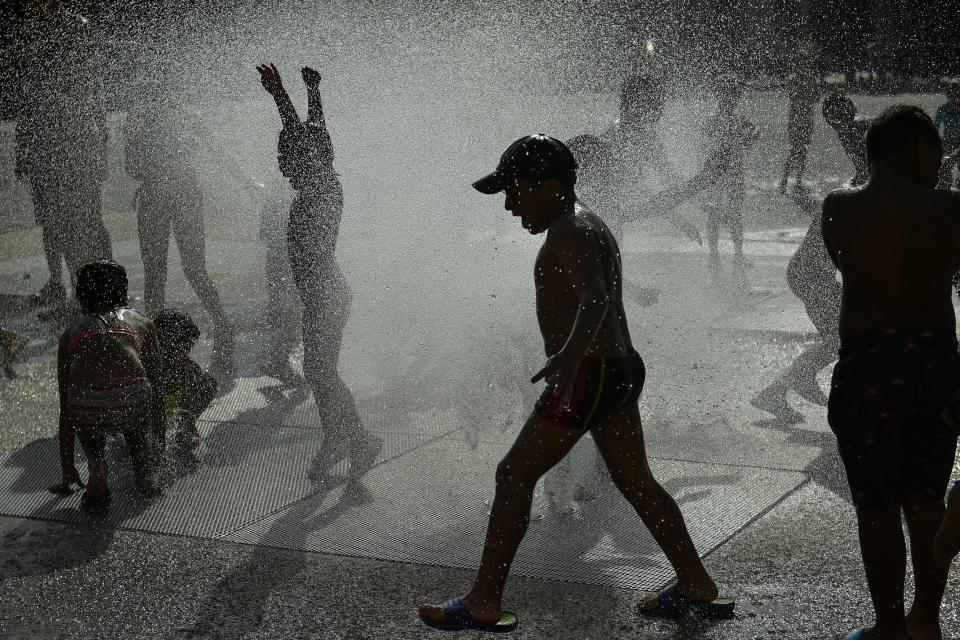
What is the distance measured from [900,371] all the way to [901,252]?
307 mm

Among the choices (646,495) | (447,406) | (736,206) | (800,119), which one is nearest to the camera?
(646,495)

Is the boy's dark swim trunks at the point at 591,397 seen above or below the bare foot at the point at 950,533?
above

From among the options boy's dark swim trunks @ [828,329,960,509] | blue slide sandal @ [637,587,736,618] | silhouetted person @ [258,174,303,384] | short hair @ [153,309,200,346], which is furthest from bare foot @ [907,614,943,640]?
silhouetted person @ [258,174,303,384]

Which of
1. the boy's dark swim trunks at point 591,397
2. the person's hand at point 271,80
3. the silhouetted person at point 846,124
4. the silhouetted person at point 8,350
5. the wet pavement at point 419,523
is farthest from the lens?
the silhouetted person at point 8,350

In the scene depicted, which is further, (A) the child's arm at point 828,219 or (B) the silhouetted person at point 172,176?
(B) the silhouetted person at point 172,176

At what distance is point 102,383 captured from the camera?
3.95 meters

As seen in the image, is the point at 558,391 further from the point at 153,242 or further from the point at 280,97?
the point at 153,242

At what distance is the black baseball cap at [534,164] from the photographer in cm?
283

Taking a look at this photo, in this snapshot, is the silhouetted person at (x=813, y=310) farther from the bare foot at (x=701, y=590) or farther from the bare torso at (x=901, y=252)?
the bare torso at (x=901, y=252)

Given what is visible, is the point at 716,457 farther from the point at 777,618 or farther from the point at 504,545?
the point at 504,545

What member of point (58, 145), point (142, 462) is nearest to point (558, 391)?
point (142, 462)

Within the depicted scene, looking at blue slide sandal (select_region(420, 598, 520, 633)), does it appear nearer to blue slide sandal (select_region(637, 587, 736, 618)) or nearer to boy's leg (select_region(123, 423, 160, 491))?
blue slide sandal (select_region(637, 587, 736, 618))

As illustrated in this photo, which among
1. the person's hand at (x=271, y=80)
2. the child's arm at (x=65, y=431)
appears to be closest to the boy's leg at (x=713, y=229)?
the person's hand at (x=271, y=80)

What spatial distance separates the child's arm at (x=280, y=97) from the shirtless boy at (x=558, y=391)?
164cm
